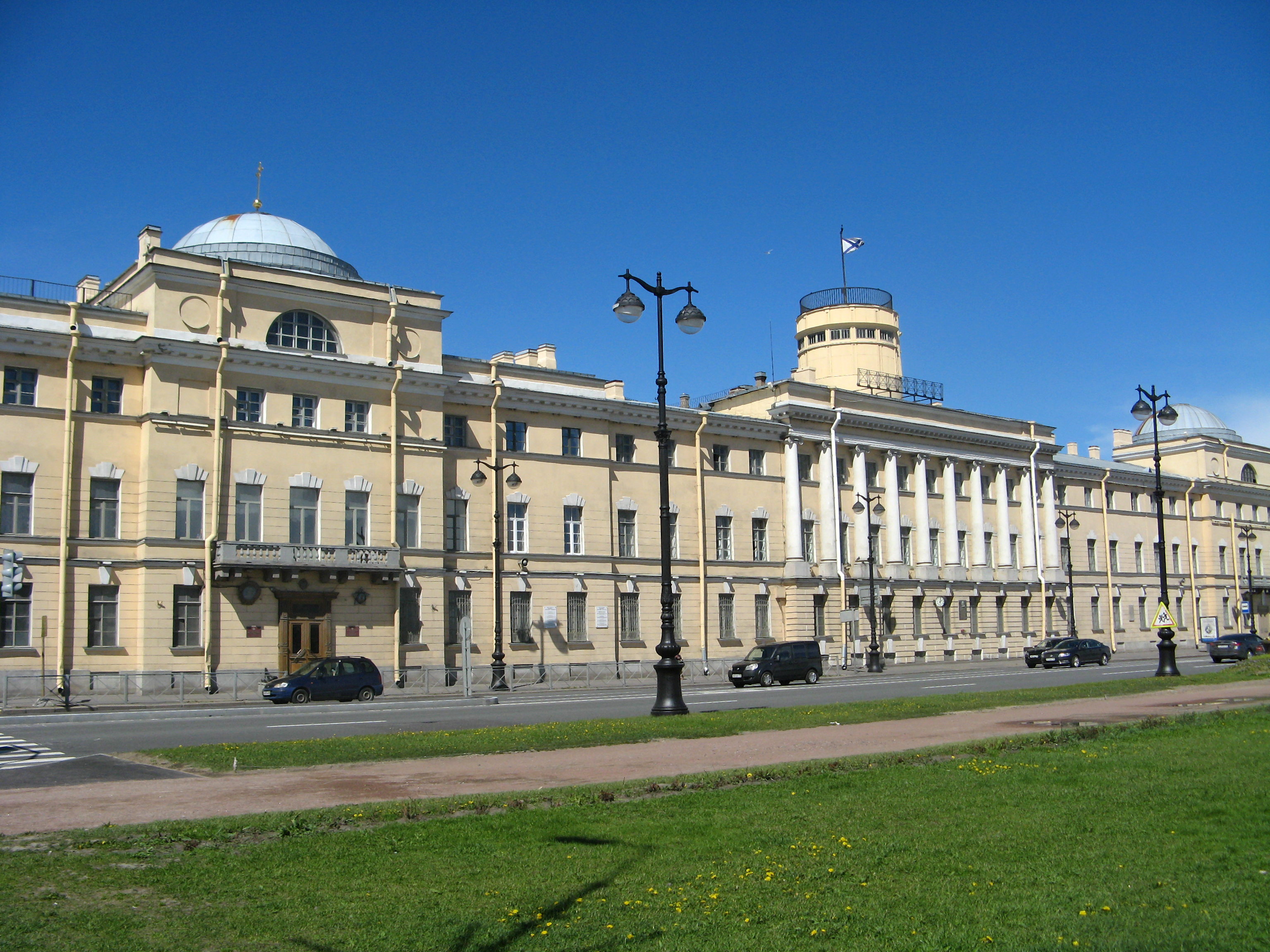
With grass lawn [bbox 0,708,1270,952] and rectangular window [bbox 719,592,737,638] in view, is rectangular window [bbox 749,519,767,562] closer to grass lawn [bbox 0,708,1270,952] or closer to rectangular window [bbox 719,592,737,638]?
rectangular window [bbox 719,592,737,638]

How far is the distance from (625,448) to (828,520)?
13352mm

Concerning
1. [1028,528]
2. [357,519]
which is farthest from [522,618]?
[1028,528]

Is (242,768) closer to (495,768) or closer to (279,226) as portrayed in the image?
(495,768)

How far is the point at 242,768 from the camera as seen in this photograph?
1483cm

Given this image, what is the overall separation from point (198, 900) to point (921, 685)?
104 feet

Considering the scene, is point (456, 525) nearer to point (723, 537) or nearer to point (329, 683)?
point (329, 683)

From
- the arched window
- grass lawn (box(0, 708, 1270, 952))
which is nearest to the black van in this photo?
the arched window

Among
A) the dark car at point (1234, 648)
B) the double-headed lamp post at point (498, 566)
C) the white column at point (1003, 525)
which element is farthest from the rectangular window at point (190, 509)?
the white column at point (1003, 525)

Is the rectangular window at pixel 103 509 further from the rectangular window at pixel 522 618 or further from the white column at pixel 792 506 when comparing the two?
the white column at pixel 792 506

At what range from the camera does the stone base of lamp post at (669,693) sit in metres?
22.5

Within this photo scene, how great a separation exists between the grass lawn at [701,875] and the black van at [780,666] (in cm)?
2903

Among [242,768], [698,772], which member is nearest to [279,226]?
[242,768]

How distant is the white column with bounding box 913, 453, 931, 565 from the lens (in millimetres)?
63781

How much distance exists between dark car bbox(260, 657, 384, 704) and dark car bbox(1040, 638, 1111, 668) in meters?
31.6
